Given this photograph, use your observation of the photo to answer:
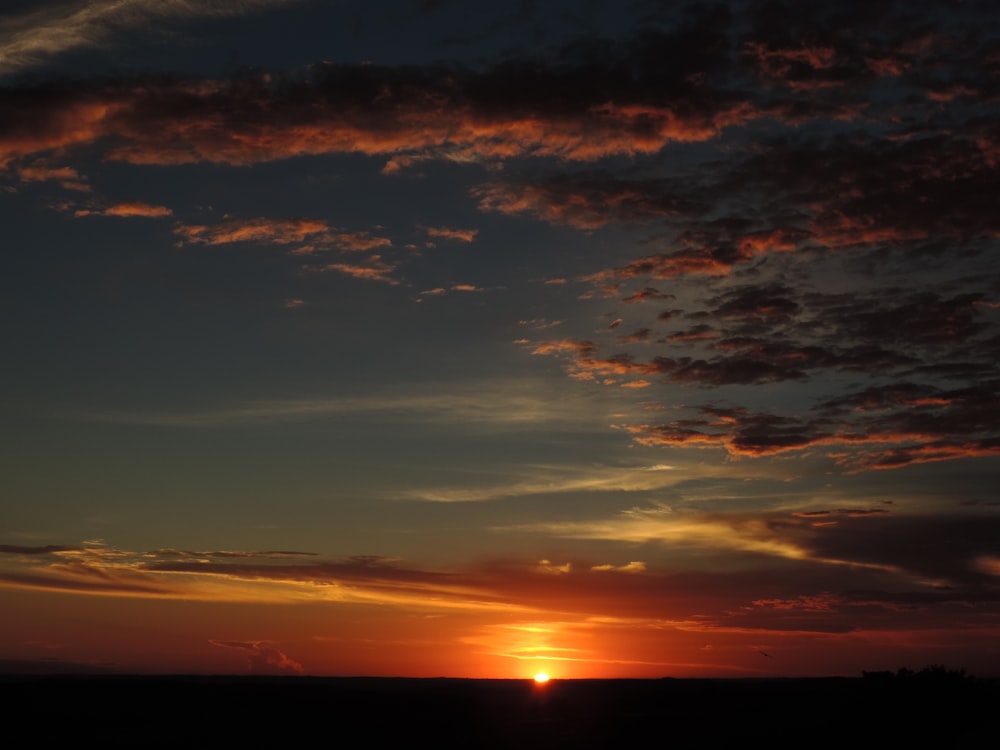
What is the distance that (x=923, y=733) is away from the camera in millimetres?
51812

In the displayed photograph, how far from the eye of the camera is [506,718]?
63969 millimetres

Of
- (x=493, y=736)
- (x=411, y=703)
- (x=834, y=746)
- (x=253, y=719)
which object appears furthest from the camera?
(x=411, y=703)

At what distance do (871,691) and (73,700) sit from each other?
51.7m

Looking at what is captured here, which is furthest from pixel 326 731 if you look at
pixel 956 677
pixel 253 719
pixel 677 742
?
pixel 956 677

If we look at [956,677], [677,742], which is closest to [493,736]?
[677,742]

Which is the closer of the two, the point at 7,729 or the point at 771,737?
the point at 771,737

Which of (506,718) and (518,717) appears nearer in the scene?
(506,718)

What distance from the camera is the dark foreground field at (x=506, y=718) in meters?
52.4

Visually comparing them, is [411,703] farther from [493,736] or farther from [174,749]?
[174,749]

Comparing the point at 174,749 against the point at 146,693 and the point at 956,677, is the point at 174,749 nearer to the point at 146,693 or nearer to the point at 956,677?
the point at 146,693

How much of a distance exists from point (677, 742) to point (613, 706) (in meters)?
18.7

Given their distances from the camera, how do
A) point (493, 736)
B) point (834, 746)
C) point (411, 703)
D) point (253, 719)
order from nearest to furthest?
point (834, 746) → point (493, 736) → point (253, 719) → point (411, 703)

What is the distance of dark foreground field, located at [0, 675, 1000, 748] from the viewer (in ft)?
172

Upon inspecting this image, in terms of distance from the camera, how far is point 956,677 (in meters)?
66.9
